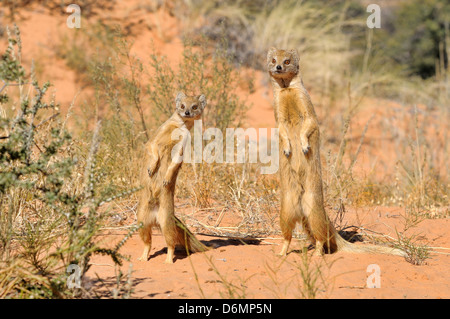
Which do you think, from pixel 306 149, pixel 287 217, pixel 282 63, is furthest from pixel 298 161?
pixel 282 63

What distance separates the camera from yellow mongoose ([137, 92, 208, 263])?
15.2 ft

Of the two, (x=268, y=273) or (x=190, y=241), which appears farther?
(x=190, y=241)

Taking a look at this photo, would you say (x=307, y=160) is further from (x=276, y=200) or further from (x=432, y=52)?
(x=432, y=52)

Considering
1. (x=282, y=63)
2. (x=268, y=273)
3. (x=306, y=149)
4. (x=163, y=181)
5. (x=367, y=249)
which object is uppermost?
(x=282, y=63)

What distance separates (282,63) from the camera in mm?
4816

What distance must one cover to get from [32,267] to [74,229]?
577 millimetres

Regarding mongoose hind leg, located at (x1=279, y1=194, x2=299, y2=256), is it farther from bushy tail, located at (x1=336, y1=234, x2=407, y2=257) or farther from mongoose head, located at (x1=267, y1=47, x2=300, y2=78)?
mongoose head, located at (x1=267, y1=47, x2=300, y2=78)

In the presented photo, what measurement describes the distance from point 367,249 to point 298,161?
40.8 inches

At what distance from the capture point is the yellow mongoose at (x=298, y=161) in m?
4.81

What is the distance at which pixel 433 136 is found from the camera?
11.5 m

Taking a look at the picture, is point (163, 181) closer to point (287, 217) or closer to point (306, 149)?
point (287, 217)

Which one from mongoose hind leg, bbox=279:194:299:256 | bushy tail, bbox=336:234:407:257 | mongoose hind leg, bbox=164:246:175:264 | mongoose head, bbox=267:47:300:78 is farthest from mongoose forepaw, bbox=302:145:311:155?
mongoose hind leg, bbox=164:246:175:264

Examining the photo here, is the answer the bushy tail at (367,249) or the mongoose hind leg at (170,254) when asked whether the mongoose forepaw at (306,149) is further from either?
the mongoose hind leg at (170,254)

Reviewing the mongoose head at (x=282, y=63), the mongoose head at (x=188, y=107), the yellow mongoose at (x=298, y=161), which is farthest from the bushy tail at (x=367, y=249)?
the mongoose head at (x=188, y=107)
